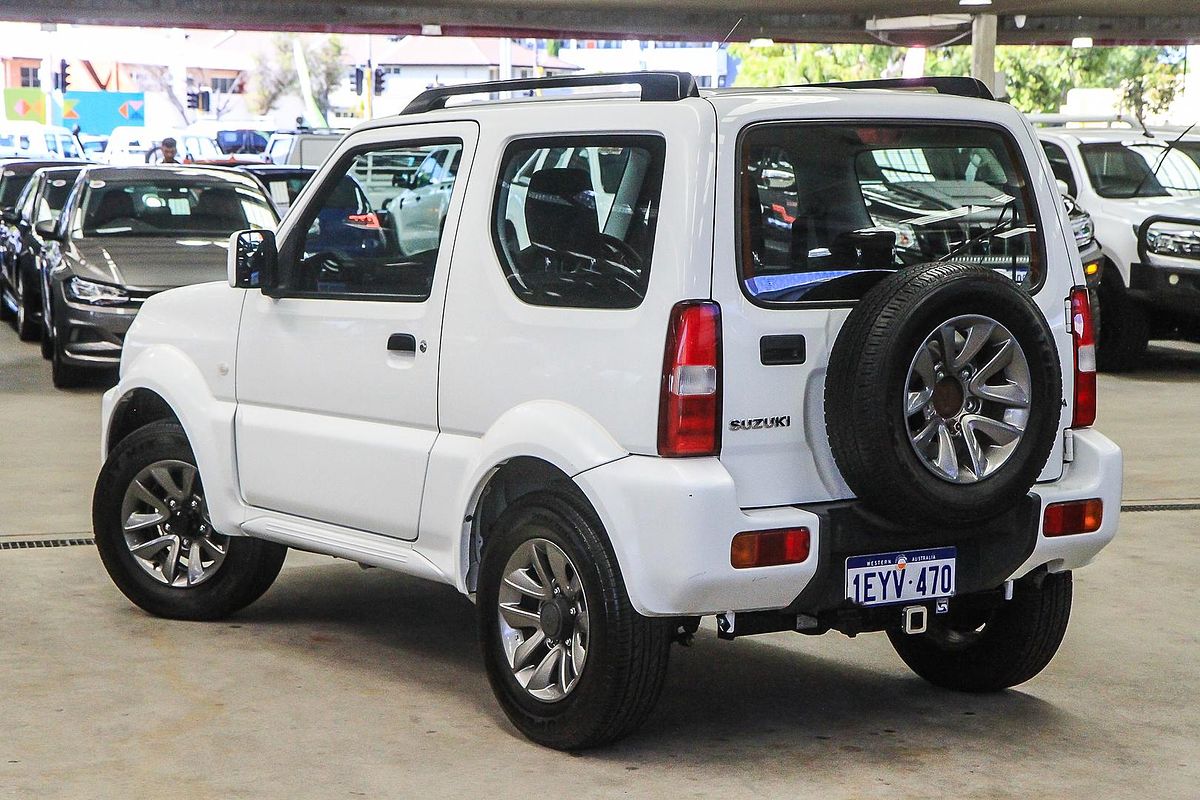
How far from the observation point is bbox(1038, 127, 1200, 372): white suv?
45.0ft

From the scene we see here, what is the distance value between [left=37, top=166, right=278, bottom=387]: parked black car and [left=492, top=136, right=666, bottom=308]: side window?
7.69 meters

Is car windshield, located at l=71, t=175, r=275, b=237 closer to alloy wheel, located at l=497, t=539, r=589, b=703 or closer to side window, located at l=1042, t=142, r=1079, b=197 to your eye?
side window, located at l=1042, t=142, r=1079, b=197

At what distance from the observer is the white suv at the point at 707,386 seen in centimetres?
451

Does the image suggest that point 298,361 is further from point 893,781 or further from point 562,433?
point 893,781

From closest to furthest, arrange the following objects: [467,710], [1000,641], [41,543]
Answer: [467,710] → [1000,641] → [41,543]

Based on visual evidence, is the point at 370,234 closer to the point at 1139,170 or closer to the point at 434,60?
the point at 1139,170

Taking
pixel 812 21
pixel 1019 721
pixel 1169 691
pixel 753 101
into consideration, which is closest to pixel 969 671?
pixel 1019 721

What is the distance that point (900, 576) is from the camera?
474 centimetres

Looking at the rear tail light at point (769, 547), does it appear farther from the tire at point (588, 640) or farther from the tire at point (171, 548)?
the tire at point (171, 548)

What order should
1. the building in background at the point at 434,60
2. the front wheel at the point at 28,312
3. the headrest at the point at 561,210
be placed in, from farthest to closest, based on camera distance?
the building in background at the point at 434,60 → the front wheel at the point at 28,312 → the headrest at the point at 561,210

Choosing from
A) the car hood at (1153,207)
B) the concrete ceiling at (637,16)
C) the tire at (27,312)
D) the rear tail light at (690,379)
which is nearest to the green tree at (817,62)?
the concrete ceiling at (637,16)

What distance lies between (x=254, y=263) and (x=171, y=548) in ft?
3.96

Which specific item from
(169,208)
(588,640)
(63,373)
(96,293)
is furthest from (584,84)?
(169,208)

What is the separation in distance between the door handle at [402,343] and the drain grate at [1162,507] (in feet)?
15.1
